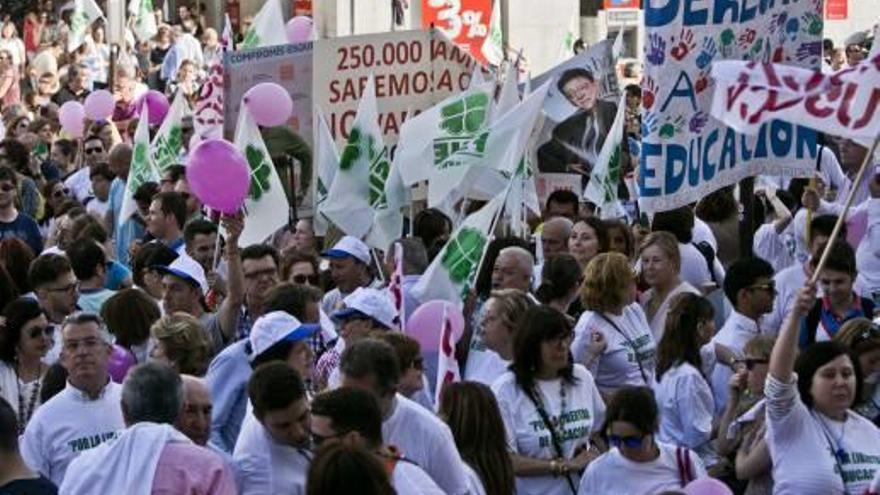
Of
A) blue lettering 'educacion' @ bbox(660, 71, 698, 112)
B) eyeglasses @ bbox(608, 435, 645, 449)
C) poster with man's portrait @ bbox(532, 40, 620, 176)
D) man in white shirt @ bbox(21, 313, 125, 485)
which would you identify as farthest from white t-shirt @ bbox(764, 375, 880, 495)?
poster with man's portrait @ bbox(532, 40, 620, 176)

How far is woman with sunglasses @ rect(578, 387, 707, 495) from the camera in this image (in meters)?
9.60

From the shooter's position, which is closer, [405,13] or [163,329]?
[163,329]

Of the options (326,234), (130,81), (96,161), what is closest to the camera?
(326,234)

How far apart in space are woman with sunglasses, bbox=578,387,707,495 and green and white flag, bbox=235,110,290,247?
5.12 metres

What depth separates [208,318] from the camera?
39.3 feet

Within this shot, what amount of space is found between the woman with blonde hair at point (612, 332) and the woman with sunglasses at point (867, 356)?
43.9 inches

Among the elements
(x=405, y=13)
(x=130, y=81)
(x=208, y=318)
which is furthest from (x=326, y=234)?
(x=405, y=13)

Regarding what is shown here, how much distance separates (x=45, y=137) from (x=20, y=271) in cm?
978

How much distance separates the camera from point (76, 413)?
9602 mm

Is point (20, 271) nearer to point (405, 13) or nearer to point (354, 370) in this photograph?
point (354, 370)

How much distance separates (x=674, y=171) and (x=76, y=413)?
4.25m

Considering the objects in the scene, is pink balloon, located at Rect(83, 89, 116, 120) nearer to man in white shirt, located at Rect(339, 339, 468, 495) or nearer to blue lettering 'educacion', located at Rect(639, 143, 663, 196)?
blue lettering 'educacion', located at Rect(639, 143, 663, 196)

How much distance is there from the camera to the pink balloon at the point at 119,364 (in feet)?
34.7

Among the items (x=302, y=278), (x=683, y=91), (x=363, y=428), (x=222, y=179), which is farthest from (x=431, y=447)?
(x=222, y=179)
